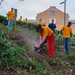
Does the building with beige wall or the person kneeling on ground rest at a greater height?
the building with beige wall

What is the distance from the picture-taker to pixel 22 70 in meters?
9.42

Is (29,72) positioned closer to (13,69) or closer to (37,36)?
(13,69)

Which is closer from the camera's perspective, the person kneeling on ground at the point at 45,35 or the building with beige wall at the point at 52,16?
the person kneeling on ground at the point at 45,35

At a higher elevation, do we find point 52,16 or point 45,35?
point 52,16

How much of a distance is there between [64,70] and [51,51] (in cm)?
139

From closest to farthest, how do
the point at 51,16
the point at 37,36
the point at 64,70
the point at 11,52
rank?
the point at 11,52
the point at 64,70
the point at 37,36
the point at 51,16

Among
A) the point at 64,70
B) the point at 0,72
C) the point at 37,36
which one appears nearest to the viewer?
the point at 0,72

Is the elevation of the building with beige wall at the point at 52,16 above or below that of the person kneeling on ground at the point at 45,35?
above

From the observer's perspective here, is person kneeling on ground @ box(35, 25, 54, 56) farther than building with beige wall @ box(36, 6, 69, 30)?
No

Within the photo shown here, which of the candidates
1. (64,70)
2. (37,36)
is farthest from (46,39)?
(37,36)

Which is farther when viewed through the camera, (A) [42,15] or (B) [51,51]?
(A) [42,15]

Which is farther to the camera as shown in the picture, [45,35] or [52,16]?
[52,16]

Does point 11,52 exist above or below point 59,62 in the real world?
above

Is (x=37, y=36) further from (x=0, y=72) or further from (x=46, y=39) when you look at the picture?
(x=0, y=72)
